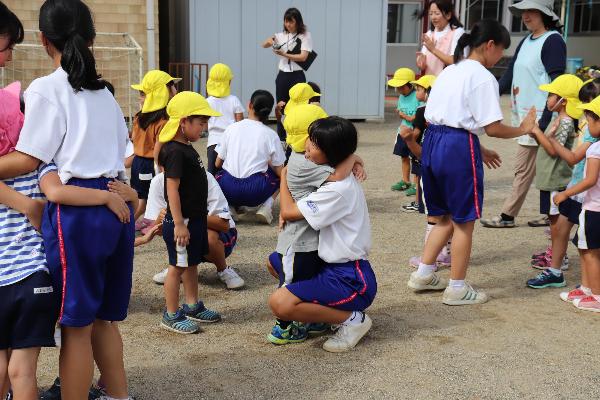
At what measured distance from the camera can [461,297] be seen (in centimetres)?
441

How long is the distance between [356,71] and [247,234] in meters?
7.80

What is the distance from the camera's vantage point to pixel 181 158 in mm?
3842

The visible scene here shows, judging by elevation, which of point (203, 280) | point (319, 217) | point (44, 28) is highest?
point (44, 28)

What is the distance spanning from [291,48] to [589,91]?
16.3 ft

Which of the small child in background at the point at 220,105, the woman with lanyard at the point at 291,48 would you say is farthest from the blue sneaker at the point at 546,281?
the woman with lanyard at the point at 291,48

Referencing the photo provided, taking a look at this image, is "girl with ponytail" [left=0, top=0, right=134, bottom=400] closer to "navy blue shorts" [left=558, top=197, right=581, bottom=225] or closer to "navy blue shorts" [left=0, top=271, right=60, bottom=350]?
"navy blue shorts" [left=0, top=271, right=60, bottom=350]

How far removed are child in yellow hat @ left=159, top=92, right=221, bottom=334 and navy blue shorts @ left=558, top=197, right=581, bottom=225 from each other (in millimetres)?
2361

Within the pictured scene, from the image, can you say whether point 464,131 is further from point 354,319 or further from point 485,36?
point 354,319

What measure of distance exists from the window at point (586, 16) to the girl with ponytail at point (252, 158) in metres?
19.1

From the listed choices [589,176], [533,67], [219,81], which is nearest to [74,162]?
[589,176]

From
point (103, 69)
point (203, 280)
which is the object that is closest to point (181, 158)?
point (203, 280)

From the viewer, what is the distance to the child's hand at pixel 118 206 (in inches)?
100

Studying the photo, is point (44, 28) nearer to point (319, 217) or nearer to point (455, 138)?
point (319, 217)

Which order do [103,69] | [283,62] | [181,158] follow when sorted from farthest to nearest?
[103,69] < [283,62] < [181,158]
